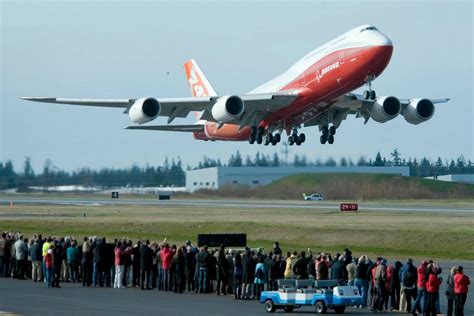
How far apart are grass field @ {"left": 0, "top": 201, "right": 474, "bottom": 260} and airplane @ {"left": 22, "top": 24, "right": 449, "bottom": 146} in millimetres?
5905

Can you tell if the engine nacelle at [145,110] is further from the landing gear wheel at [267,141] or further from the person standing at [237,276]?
the person standing at [237,276]

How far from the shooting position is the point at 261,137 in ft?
211

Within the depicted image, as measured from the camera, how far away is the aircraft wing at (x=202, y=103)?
58781 mm

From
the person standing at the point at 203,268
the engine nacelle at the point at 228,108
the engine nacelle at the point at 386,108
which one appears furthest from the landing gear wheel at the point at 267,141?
the person standing at the point at 203,268

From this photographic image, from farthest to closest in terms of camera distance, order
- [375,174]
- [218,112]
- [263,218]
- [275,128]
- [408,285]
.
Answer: [375,174] → [263,218] → [275,128] → [218,112] → [408,285]

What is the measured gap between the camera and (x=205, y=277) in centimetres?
3725

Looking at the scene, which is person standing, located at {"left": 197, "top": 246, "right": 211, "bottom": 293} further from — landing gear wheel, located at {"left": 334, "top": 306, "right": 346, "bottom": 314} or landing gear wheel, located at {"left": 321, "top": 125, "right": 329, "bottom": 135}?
landing gear wheel, located at {"left": 321, "top": 125, "right": 329, "bottom": 135}

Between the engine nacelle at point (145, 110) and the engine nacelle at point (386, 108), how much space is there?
12844 millimetres

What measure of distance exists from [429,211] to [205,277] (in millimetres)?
45362

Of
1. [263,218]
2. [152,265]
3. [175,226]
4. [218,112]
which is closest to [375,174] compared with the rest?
[263,218]

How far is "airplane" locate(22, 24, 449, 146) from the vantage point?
5356cm

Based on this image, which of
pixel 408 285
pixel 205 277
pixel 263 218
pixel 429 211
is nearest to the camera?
pixel 408 285

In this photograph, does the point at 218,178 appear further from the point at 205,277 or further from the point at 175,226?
the point at 205,277

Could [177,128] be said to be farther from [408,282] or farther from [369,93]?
[408,282]
